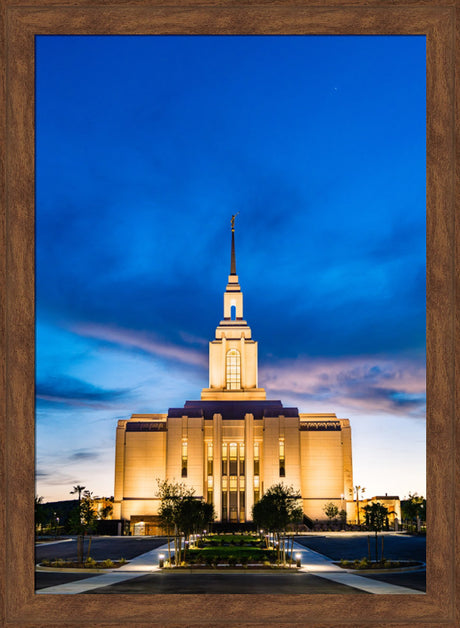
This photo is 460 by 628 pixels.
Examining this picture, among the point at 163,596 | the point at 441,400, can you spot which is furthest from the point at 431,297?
the point at 163,596

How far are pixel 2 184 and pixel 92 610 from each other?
5.75 m

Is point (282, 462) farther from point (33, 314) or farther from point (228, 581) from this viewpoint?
point (33, 314)

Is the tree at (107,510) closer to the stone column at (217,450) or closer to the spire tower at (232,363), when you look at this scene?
the stone column at (217,450)

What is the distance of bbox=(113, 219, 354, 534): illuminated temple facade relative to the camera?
91312 millimetres

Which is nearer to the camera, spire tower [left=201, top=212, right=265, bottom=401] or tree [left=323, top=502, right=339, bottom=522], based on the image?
tree [left=323, top=502, right=339, bottom=522]

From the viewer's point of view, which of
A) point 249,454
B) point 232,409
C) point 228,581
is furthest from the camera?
point 232,409

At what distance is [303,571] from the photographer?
2991cm

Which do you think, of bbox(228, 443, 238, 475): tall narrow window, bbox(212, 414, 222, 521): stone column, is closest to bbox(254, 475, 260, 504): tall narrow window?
bbox(228, 443, 238, 475): tall narrow window

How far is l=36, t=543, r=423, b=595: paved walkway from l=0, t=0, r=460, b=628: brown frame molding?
15.6ft

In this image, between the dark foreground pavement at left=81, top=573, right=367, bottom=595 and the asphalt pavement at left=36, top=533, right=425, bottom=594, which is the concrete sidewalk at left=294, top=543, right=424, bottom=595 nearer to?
the asphalt pavement at left=36, top=533, right=425, bottom=594

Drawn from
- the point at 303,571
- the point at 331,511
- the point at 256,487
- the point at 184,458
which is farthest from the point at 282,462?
the point at 303,571

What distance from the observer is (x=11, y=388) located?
9.89 m

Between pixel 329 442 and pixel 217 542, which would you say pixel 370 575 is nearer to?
pixel 217 542

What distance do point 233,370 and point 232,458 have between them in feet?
63.6
